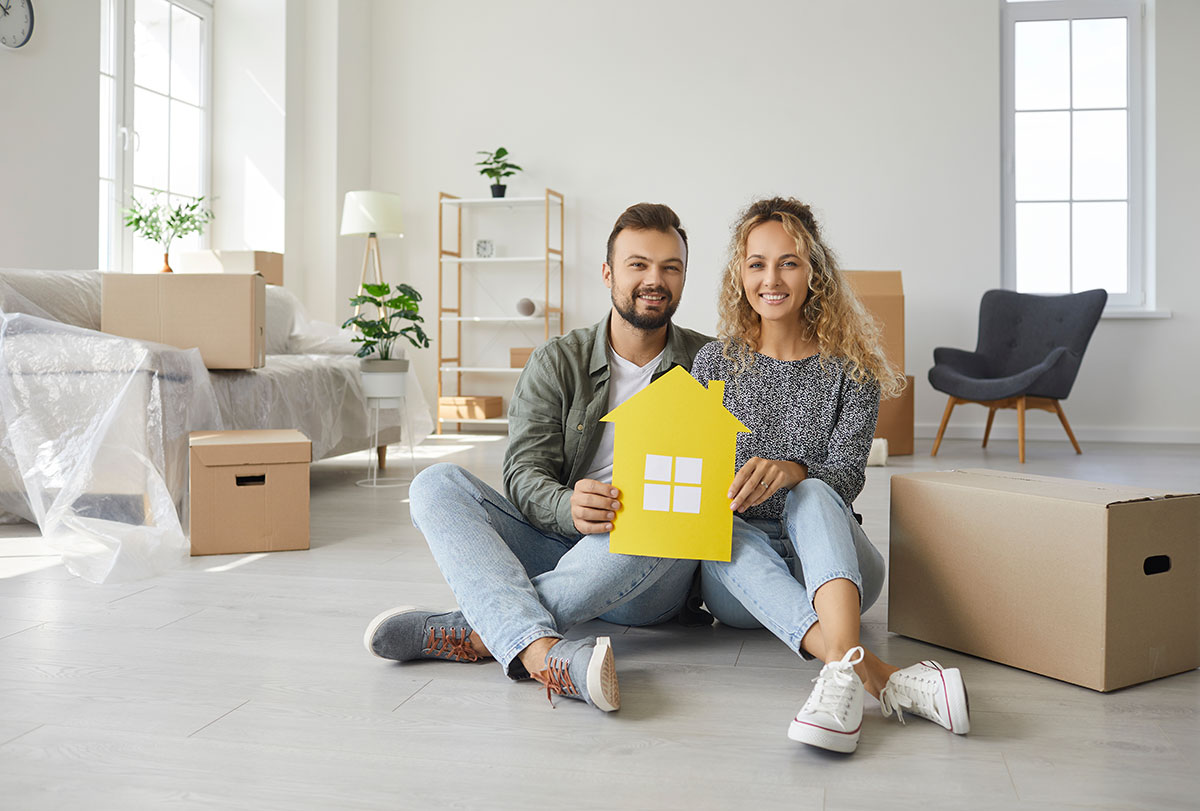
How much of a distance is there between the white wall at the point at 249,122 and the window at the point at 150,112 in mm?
75

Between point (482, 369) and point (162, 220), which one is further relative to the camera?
point (482, 369)

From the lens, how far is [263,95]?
5.58m

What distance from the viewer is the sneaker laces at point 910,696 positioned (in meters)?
1.30

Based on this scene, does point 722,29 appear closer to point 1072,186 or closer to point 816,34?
point 816,34

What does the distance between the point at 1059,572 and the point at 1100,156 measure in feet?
15.3

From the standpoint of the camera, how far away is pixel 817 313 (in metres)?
1.67

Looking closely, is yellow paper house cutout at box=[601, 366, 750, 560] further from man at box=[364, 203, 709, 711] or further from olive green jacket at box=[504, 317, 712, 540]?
olive green jacket at box=[504, 317, 712, 540]

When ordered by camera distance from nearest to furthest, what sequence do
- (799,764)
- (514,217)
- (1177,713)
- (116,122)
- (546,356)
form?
(799,764)
(1177,713)
(546,356)
(116,122)
(514,217)

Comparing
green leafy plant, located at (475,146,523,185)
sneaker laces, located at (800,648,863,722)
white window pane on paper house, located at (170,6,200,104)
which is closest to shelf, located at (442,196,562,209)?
green leafy plant, located at (475,146,523,185)

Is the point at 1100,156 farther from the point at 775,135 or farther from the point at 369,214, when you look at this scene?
the point at 369,214

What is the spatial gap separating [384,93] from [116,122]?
1.72m

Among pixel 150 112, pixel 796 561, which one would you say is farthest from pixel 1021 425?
pixel 150 112

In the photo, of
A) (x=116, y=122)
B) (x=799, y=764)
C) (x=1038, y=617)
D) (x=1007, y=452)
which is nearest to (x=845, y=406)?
(x=1038, y=617)

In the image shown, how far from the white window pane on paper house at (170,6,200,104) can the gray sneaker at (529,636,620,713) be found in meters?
4.90
